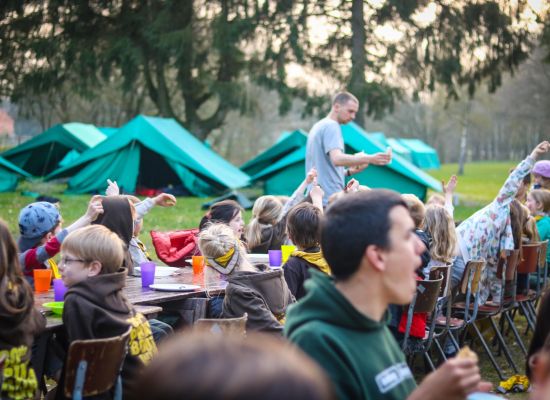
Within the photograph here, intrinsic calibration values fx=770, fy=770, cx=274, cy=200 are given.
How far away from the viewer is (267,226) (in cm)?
667

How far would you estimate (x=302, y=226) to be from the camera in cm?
509

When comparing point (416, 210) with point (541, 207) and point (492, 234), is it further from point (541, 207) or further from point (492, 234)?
point (541, 207)

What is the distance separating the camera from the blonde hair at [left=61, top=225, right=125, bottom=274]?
12.1 feet

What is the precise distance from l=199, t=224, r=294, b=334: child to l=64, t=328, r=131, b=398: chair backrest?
3.83 ft

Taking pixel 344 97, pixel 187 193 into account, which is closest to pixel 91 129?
pixel 187 193

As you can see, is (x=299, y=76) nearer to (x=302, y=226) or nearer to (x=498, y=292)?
(x=498, y=292)

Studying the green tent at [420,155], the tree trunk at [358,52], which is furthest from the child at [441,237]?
the green tent at [420,155]

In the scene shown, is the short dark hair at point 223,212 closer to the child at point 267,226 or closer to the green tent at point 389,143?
the child at point 267,226

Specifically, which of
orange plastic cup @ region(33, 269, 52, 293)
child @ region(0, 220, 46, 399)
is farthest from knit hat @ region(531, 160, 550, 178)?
child @ region(0, 220, 46, 399)

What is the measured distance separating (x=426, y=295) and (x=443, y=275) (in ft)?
1.51

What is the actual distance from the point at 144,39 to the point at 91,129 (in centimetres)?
456

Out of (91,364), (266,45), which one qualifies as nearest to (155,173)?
(266,45)

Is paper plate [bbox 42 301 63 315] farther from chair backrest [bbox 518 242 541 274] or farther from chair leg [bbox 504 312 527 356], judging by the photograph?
chair backrest [bbox 518 242 541 274]

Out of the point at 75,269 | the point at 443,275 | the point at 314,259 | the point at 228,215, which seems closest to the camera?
the point at 75,269
